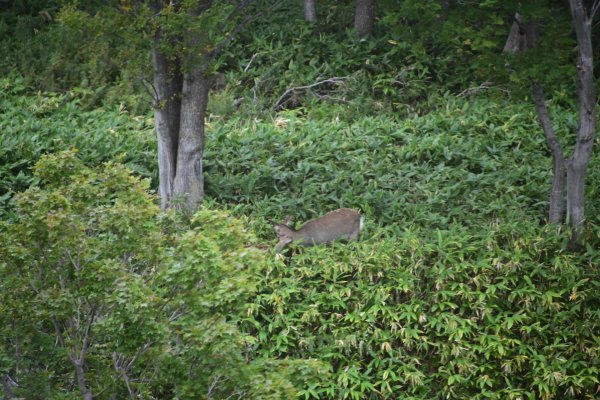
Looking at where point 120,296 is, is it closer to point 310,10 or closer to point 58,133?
point 58,133

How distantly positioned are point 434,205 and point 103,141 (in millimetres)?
5158

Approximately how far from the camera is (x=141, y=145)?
14.7 meters

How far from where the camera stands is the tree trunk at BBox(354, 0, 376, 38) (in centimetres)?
1883

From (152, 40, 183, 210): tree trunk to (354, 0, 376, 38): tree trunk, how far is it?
6.72 meters

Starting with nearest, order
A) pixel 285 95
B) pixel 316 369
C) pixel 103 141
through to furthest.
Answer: pixel 316 369, pixel 103 141, pixel 285 95

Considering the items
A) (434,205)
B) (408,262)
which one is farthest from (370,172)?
(408,262)

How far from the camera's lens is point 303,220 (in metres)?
12.9

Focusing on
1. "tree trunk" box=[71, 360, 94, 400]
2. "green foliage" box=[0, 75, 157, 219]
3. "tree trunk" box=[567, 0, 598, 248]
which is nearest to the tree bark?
"green foliage" box=[0, 75, 157, 219]

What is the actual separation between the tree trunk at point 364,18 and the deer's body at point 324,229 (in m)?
7.69

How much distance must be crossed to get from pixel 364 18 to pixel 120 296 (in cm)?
1284

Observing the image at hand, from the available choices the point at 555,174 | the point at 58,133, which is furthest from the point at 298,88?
the point at 555,174

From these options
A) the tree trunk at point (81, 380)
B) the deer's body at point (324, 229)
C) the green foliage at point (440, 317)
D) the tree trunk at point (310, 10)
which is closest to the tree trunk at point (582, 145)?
the green foliage at point (440, 317)

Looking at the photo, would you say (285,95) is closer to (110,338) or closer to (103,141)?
(103,141)

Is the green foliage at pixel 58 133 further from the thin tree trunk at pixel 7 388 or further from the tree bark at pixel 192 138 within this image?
the thin tree trunk at pixel 7 388
